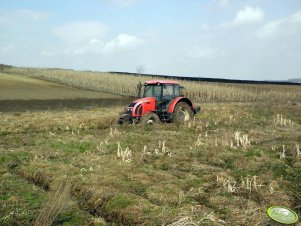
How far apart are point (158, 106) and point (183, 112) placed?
133 centimetres

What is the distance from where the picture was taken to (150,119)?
14312mm

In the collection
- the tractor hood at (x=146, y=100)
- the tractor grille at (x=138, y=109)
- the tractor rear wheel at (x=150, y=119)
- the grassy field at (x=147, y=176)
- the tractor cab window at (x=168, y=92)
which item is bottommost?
the grassy field at (x=147, y=176)

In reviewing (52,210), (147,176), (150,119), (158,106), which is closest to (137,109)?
(150,119)

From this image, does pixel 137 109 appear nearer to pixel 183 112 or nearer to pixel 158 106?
pixel 158 106

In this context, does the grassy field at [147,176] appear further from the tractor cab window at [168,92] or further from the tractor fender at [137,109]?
the tractor cab window at [168,92]

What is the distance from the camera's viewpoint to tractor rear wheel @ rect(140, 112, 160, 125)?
45.7ft

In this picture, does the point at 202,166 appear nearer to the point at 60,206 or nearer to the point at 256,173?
the point at 256,173

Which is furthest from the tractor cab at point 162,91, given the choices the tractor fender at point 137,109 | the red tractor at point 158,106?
the tractor fender at point 137,109

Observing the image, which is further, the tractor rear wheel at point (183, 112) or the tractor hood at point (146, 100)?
the tractor rear wheel at point (183, 112)

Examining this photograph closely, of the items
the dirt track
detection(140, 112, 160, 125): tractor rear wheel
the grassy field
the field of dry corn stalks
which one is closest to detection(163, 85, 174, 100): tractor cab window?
detection(140, 112, 160, 125): tractor rear wheel

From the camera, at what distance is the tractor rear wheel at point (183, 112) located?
15.0 metres

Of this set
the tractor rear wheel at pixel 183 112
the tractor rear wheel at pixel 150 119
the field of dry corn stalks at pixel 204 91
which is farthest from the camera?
the field of dry corn stalks at pixel 204 91

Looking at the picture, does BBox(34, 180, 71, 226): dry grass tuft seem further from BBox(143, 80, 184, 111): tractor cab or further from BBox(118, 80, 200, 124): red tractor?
BBox(143, 80, 184, 111): tractor cab

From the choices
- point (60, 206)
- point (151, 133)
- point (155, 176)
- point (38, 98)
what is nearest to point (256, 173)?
point (155, 176)
